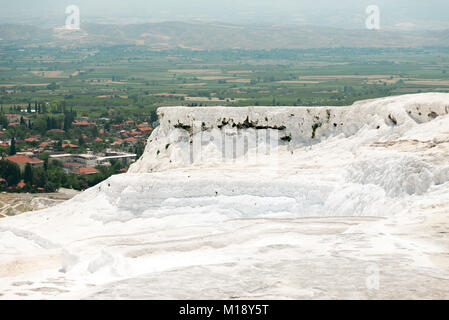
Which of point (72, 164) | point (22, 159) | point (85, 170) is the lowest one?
point (72, 164)

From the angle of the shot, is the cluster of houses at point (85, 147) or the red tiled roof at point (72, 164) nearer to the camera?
the red tiled roof at point (72, 164)

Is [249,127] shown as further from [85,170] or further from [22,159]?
[22,159]

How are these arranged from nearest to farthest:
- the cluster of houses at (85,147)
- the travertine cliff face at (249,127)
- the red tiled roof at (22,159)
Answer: the travertine cliff face at (249,127) → the red tiled roof at (22,159) → the cluster of houses at (85,147)

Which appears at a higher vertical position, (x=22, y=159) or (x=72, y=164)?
(x=22, y=159)

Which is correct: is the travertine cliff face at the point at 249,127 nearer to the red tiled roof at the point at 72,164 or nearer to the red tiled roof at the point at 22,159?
the red tiled roof at the point at 72,164

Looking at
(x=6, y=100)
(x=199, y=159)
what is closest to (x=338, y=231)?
(x=199, y=159)

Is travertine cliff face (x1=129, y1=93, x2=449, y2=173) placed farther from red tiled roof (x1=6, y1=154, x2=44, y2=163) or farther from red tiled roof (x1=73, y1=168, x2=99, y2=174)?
red tiled roof (x1=6, y1=154, x2=44, y2=163)

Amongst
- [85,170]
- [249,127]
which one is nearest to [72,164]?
[85,170]

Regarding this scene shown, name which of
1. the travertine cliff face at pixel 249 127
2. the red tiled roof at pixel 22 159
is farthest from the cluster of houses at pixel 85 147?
the travertine cliff face at pixel 249 127

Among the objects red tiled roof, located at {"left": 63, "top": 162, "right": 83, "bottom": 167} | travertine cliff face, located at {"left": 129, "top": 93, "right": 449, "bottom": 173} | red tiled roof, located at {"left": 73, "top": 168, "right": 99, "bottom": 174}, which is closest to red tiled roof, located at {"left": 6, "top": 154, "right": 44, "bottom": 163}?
red tiled roof, located at {"left": 63, "top": 162, "right": 83, "bottom": 167}

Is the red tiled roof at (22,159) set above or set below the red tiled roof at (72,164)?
above
